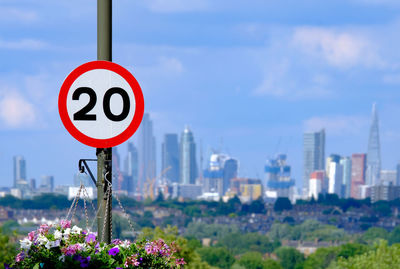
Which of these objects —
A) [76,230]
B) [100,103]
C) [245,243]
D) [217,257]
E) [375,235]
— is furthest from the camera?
[375,235]

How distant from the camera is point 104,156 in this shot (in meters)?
4.53

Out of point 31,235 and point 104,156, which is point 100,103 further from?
point 31,235

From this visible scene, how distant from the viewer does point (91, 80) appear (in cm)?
448

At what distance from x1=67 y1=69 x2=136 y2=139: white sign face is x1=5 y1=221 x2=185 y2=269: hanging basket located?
60 centimetres

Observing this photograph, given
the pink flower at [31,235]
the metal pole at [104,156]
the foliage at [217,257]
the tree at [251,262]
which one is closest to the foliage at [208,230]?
the foliage at [217,257]

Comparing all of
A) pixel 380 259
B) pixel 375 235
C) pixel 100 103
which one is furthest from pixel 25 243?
pixel 375 235

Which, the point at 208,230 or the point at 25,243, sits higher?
the point at 25,243

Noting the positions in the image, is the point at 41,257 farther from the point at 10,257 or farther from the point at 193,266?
the point at 193,266

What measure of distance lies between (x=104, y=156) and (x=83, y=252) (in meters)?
0.77

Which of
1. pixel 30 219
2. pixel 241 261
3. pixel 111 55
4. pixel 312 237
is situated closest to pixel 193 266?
pixel 241 261

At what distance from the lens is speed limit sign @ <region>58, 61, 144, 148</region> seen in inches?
176

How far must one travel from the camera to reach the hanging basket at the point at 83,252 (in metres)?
3.84

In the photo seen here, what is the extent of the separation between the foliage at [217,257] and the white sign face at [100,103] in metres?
116

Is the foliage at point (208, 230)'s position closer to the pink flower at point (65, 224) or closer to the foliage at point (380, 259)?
the foliage at point (380, 259)
